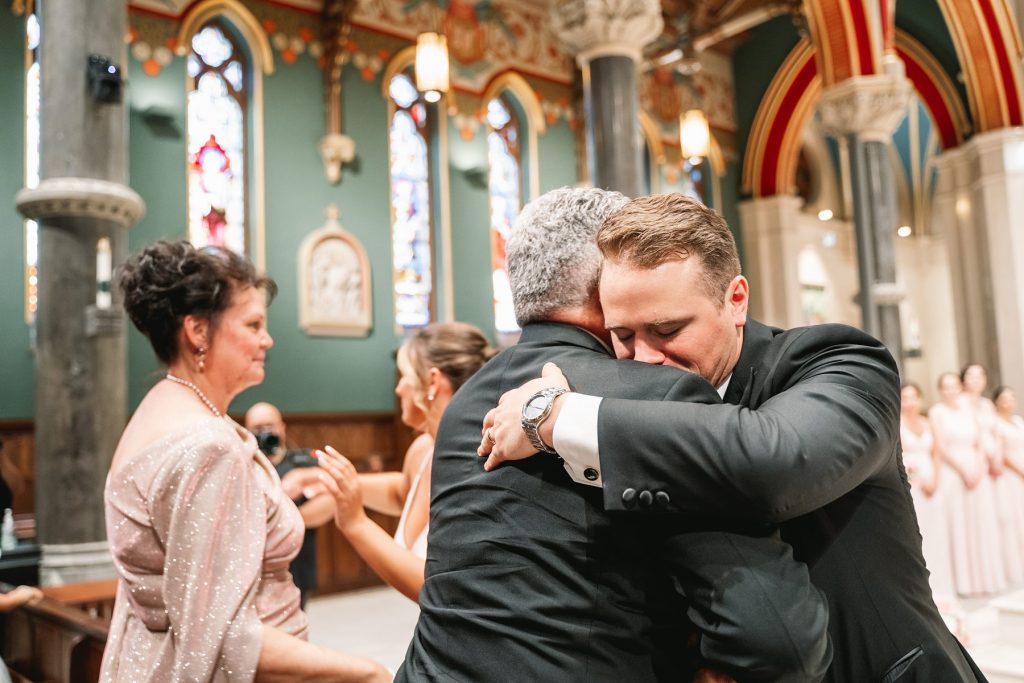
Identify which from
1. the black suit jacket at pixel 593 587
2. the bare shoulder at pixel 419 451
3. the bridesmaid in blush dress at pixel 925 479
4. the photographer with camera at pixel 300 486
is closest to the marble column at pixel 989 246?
the bridesmaid in blush dress at pixel 925 479

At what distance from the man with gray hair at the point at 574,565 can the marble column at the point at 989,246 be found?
1139 centimetres

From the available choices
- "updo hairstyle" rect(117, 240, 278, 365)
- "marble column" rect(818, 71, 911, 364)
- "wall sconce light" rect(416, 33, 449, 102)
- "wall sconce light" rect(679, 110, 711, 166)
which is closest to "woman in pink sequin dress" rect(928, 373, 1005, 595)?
"marble column" rect(818, 71, 911, 364)

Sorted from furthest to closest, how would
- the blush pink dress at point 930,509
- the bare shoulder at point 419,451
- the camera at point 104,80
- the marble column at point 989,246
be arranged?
the marble column at point 989,246 < the blush pink dress at point 930,509 < the camera at point 104,80 < the bare shoulder at point 419,451

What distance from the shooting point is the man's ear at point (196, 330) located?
211 cm

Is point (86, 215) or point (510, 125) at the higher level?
point (510, 125)

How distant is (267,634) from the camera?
6.07ft

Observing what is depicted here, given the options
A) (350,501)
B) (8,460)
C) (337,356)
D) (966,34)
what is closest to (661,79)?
(966,34)

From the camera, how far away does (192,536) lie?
1.80 metres

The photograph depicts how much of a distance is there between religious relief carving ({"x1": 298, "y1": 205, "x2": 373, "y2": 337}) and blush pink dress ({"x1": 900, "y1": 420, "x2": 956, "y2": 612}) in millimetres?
5647

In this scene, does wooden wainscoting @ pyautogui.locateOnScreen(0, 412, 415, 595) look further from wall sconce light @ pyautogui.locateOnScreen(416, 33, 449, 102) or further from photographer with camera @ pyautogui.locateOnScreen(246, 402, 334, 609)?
wall sconce light @ pyautogui.locateOnScreen(416, 33, 449, 102)

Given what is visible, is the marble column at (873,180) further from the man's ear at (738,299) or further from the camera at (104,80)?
the man's ear at (738,299)

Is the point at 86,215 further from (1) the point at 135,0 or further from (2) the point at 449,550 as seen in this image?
(1) the point at 135,0

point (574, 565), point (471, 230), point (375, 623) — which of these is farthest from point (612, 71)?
point (574, 565)

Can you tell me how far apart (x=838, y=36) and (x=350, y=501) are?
8.84 meters
